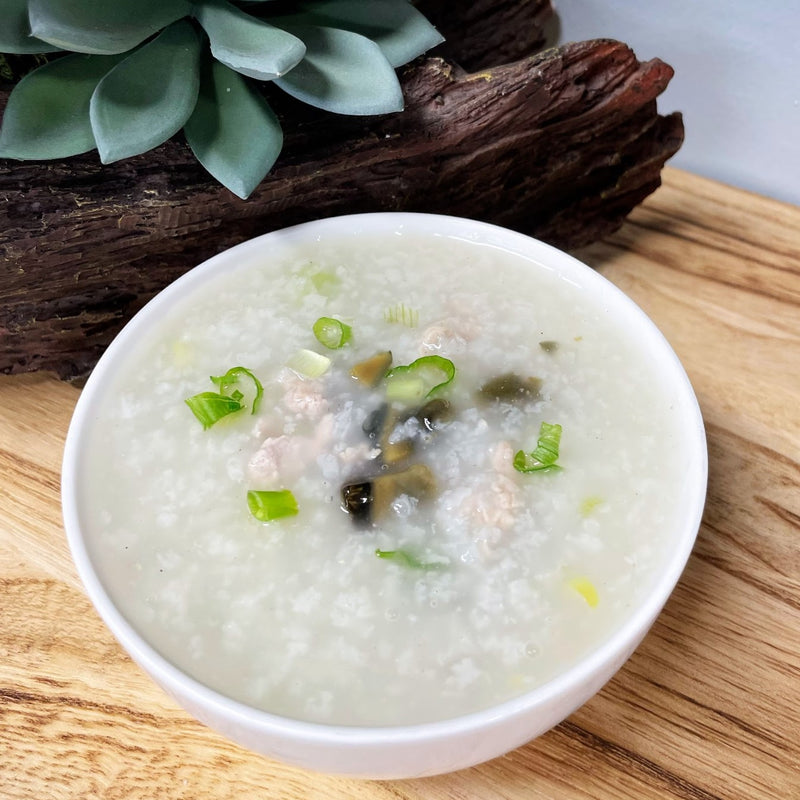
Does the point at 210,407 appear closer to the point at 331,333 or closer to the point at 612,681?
the point at 331,333

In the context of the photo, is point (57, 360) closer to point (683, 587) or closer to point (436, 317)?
point (436, 317)

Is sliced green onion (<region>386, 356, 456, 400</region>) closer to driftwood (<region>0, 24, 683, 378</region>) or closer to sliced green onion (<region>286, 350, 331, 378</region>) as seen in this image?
sliced green onion (<region>286, 350, 331, 378</region>)

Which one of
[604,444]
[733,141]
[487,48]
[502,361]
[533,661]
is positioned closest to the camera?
[533,661]

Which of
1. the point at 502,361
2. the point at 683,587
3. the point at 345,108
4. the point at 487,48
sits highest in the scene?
the point at 345,108

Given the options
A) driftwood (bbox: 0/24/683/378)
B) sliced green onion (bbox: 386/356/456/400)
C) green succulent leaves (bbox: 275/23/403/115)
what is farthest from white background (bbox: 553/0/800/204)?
sliced green onion (bbox: 386/356/456/400)

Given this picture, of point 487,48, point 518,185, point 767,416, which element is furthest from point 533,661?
point 487,48

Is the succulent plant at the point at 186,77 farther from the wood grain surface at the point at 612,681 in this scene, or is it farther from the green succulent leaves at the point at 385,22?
the wood grain surface at the point at 612,681

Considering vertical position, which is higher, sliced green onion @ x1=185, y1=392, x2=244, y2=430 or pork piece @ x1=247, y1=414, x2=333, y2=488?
sliced green onion @ x1=185, y1=392, x2=244, y2=430
